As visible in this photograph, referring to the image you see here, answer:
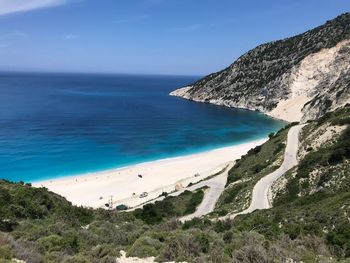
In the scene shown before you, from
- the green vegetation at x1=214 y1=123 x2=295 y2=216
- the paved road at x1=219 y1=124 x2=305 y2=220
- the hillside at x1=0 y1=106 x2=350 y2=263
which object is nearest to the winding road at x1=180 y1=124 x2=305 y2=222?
the paved road at x1=219 y1=124 x2=305 y2=220

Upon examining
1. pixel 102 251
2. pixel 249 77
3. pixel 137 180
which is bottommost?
pixel 137 180

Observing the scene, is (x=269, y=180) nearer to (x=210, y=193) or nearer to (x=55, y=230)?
(x=210, y=193)

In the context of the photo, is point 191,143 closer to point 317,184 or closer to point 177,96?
point 317,184

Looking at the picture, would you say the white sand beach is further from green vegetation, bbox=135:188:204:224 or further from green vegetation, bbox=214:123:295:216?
green vegetation, bbox=214:123:295:216

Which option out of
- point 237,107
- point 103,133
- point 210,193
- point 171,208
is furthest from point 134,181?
point 237,107

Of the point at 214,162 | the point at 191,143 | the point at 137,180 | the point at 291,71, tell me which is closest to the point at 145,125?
the point at 191,143
